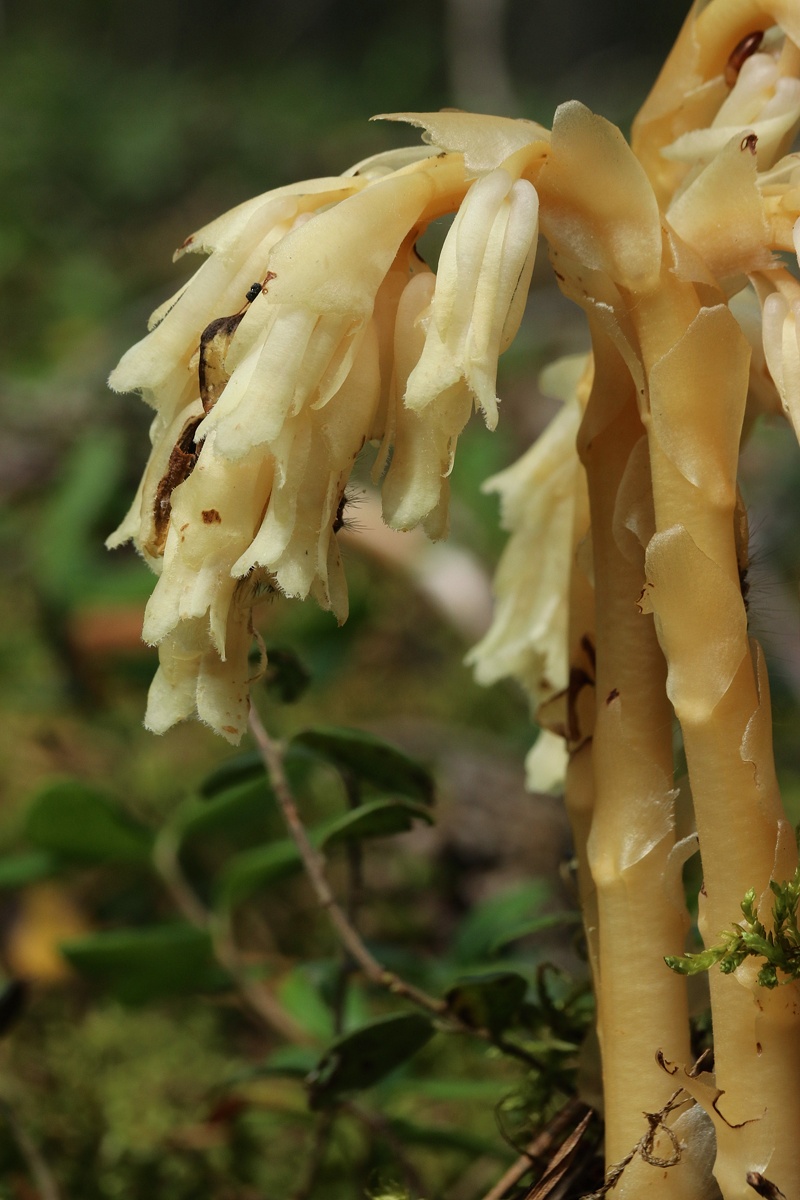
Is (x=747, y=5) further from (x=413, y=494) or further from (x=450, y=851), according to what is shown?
(x=450, y=851)

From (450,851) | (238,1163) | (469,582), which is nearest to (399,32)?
(469,582)

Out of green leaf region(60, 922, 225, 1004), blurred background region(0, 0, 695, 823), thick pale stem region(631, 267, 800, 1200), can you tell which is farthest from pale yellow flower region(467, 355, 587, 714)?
blurred background region(0, 0, 695, 823)

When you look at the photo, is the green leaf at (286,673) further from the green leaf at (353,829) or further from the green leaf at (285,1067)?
the green leaf at (285,1067)

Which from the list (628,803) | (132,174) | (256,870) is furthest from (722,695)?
(132,174)

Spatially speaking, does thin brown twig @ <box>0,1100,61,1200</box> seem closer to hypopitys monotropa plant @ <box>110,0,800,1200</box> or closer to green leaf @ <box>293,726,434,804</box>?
green leaf @ <box>293,726,434,804</box>

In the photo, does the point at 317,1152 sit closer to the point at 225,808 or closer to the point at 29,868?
the point at 225,808

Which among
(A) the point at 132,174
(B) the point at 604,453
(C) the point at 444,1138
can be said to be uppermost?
(A) the point at 132,174

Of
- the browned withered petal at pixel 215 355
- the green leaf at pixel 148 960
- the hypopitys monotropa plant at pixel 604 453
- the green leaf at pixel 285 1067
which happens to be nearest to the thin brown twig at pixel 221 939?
the green leaf at pixel 148 960

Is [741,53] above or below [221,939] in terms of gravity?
above
